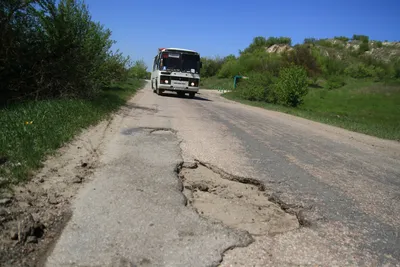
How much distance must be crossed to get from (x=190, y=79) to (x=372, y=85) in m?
19.9

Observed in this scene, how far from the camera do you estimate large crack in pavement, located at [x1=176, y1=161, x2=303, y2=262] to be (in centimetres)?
276

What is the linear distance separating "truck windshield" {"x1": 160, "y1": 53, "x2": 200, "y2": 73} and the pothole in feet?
49.3

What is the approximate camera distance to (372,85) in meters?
30.5

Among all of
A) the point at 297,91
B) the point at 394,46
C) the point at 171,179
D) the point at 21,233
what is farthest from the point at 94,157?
the point at 394,46

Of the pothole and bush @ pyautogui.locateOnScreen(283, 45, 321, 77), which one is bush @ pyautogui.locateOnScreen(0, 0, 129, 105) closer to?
the pothole

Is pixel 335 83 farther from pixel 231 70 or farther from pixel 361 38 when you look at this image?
pixel 361 38

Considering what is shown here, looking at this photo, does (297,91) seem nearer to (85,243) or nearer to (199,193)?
(199,193)

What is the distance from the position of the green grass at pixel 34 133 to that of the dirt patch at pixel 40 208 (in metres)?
0.15

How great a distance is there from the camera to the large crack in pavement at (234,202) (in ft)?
9.07

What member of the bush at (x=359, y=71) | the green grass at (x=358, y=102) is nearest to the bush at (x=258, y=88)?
the green grass at (x=358, y=102)

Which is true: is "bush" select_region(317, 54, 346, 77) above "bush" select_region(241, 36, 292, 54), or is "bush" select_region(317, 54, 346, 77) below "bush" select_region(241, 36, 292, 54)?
below

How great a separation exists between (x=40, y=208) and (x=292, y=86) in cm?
2083

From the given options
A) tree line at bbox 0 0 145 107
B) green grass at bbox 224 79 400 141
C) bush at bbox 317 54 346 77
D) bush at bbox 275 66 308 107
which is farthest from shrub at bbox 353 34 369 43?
tree line at bbox 0 0 145 107

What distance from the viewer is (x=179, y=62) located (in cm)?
1877
